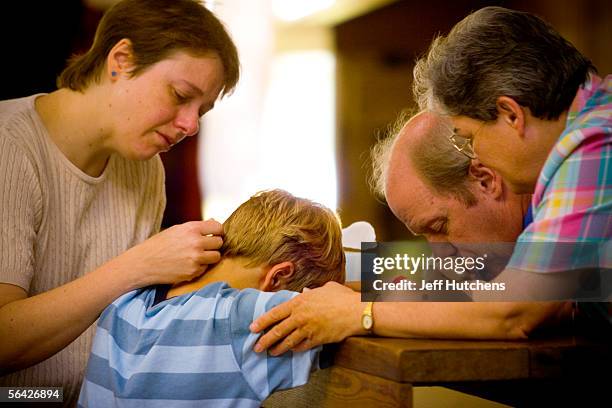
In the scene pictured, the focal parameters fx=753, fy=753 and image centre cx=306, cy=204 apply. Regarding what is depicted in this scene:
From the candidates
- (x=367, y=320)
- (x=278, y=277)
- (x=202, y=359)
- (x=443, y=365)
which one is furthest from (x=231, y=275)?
(x=443, y=365)

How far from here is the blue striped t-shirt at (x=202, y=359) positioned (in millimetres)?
999

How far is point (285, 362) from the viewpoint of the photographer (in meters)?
0.99

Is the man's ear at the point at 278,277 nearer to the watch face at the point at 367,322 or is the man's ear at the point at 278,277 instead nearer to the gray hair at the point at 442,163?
the watch face at the point at 367,322

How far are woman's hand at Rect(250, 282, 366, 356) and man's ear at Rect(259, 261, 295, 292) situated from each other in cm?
20

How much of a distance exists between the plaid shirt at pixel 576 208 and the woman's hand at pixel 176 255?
485 mm

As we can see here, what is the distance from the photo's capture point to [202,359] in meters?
1.01

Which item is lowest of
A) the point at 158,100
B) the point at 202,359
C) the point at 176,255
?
the point at 202,359

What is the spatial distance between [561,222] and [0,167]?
0.92 m

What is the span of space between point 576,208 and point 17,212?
907 millimetres

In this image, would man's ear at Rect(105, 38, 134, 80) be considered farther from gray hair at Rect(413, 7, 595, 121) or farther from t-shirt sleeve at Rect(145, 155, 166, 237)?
gray hair at Rect(413, 7, 595, 121)

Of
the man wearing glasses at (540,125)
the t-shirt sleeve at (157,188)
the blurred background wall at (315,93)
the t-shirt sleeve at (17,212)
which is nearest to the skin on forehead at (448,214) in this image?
the man wearing glasses at (540,125)

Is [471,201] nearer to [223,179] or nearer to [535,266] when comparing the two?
[535,266]

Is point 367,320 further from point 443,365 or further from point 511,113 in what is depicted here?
point 511,113

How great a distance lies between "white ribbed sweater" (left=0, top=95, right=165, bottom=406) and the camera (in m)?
1.29
